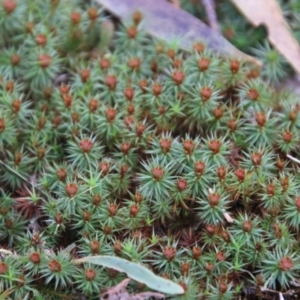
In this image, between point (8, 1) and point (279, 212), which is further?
point (8, 1)

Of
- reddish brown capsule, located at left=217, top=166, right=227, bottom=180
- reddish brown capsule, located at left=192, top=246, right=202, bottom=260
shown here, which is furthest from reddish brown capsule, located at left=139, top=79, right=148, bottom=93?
reddish brown capsule, located at left=192, top=246, right=202, bottom=260

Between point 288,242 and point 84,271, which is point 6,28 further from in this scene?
point 288,242

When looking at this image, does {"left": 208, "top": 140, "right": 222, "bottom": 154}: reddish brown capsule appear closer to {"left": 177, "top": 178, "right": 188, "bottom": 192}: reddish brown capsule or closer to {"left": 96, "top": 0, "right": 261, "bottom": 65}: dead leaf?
{"left": 177, "top": 178, "right": 188, "bottom": 192}: reddish brown capsule

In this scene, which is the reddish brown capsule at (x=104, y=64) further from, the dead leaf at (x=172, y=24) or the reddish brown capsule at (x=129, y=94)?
the dead leaf at (x=172, y=24)

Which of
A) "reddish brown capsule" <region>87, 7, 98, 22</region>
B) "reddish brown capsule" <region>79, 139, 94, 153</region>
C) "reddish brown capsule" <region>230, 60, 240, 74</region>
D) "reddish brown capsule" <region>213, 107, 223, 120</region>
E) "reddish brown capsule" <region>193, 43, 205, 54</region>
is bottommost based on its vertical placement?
"reddish brown capsule" <region>79, 139, 94, 153</region>

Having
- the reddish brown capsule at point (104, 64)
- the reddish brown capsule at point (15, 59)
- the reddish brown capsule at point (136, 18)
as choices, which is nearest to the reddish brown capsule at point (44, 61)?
the reddish brown capsule at point (15, 59)

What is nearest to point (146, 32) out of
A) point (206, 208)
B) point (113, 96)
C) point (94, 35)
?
point (94, 35)
